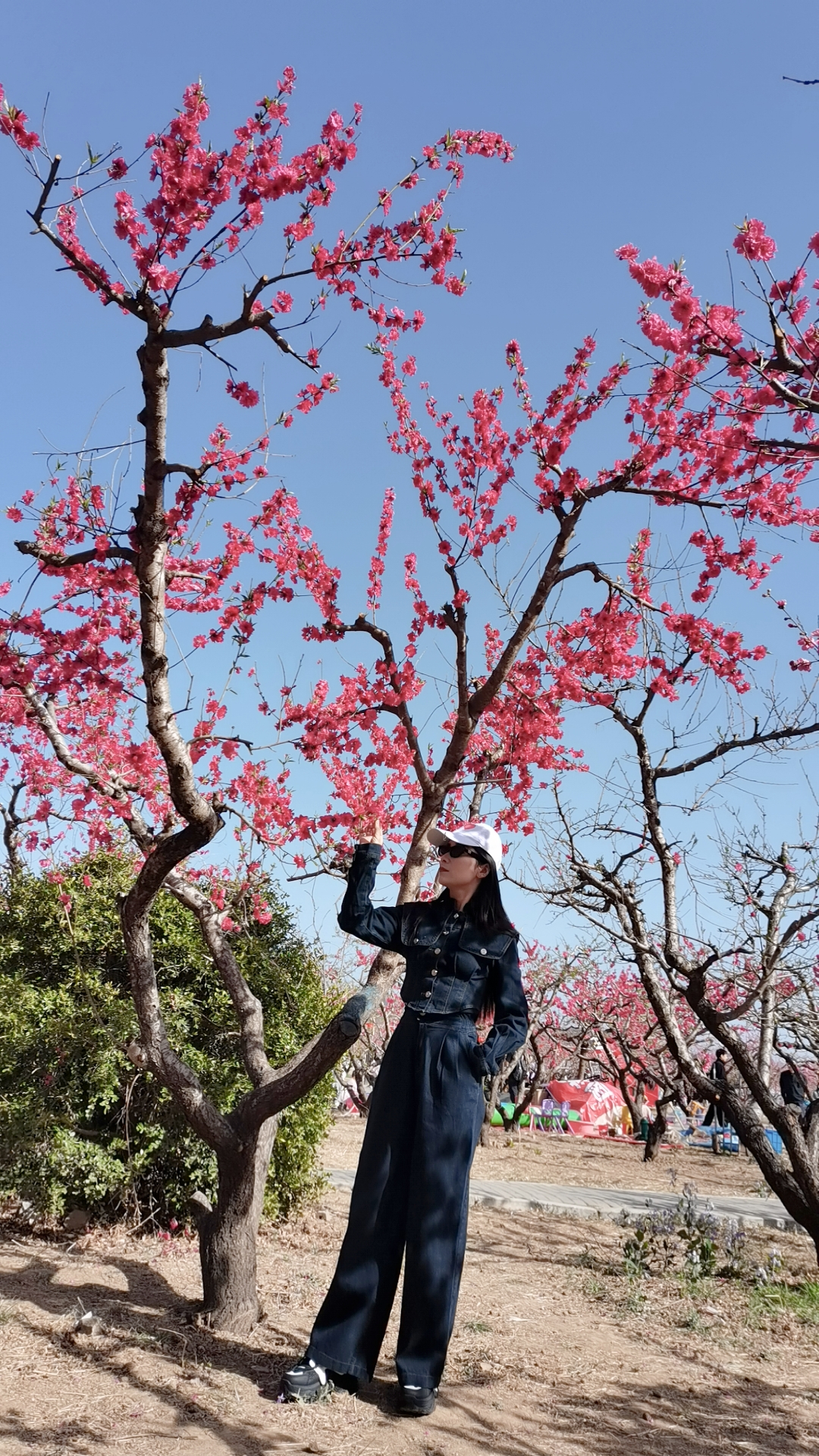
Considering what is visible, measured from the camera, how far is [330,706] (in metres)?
6.54

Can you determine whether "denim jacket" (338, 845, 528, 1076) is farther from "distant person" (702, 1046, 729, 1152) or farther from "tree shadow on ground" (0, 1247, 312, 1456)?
"distant person" (702, 1046, 729, 1152)

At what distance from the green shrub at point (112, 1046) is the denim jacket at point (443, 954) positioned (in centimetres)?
225

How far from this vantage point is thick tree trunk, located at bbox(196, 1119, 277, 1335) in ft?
12.0

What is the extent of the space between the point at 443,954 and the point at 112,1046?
254 cm

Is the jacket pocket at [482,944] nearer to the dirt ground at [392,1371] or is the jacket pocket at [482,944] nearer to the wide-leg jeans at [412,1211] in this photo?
the wide-leg jeans at [412,1211]

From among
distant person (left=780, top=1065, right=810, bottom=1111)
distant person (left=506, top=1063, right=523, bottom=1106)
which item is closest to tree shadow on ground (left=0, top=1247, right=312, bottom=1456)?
distant person (left=780, top=1065, right=810, bottom=1111)

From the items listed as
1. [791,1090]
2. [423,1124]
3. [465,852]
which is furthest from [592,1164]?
[465,852]

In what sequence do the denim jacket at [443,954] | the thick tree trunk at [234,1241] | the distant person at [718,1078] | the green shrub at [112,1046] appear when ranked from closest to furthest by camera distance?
1. the denim jacket at [443,954]
2. the thick tree trunk at [234,1241]
3. the green shrub at [112,1046]
4. the distant person at [718,1078]

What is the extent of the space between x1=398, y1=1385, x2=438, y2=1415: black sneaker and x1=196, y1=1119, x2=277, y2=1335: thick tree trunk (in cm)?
92

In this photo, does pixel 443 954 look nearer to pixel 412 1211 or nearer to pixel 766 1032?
pixel 412 1211

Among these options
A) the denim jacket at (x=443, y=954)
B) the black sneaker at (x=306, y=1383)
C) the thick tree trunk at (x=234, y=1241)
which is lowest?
the black sneaker at (x=306, y=1383)

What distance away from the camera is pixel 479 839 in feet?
11.1

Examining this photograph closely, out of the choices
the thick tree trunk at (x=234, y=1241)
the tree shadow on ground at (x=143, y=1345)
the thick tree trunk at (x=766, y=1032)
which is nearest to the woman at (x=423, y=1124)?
the tree shadow on ground at (x=143, y=1345)

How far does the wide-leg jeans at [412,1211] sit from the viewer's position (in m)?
3.05
